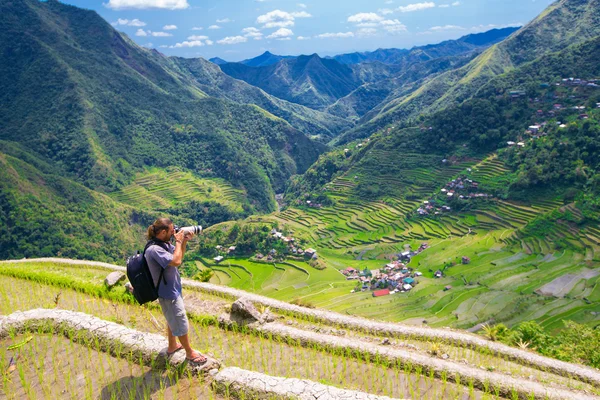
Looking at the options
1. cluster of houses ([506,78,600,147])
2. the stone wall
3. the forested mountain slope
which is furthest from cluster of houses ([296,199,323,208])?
the stone wall

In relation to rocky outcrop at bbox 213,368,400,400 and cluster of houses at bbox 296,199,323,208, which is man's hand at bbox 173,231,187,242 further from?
cluster of houses at bbox 296,199,323,208

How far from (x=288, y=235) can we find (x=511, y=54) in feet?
438

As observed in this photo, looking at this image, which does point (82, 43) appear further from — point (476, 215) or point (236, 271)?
point (476, 215)

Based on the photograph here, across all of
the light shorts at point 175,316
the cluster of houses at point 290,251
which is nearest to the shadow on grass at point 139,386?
the light shorts at point 175,316

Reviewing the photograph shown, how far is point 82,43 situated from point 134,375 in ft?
526

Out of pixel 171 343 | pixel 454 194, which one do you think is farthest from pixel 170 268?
pixel 454 194

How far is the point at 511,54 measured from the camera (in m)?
145

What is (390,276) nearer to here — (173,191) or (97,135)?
(173,191)

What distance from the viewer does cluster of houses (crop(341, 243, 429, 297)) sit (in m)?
37.7

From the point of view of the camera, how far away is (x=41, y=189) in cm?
6506

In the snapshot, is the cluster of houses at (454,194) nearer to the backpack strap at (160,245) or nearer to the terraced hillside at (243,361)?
the terraced hillside at (243,361)

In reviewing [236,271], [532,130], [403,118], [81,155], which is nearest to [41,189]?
[81,155]

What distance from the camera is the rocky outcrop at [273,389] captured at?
14.4 ft

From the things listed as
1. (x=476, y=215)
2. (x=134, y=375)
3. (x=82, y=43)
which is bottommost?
(x=476, y=215)
